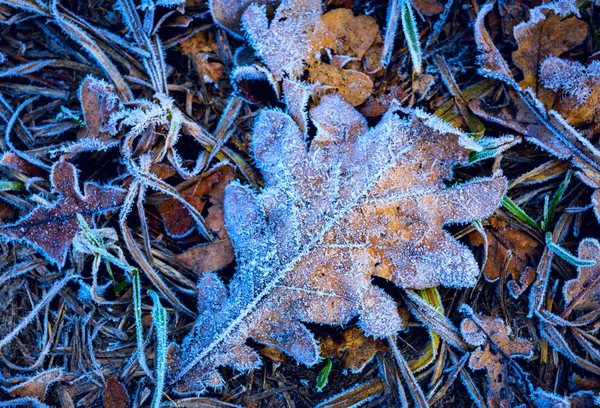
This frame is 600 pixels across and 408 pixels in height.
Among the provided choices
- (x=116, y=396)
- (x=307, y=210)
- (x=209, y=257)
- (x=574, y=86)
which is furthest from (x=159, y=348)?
(x=574, y=86)

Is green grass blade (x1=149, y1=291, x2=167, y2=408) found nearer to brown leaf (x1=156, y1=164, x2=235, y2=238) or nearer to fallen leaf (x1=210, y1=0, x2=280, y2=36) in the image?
brown leaf (x1=156, y1=164, x2=235, y2=238)

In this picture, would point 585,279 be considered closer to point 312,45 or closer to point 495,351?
point 495,351

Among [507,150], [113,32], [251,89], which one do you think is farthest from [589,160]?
[113,32]

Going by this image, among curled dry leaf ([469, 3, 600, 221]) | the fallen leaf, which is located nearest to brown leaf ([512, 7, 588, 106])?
curled dry leaf ([469, 3, 600, 221])

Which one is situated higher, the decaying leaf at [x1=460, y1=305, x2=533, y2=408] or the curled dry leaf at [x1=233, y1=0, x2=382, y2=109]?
the curled dry leaf at [x1=233, y1=0, x2=382, y2=109]

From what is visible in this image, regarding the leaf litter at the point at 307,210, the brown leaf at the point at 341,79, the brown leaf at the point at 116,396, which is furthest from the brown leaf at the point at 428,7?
the brown leaf at the point at 116,396

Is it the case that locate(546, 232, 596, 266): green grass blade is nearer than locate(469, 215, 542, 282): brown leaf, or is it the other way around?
locate(546, 232, 596, 266): green grass blade

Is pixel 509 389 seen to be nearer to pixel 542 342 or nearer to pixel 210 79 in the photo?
pixel 542 342

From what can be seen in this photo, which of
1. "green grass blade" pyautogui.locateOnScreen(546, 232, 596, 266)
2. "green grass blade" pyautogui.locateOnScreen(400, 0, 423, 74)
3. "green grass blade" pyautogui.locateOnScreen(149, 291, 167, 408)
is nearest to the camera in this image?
"green grass blade" pyautogui.locateOnScreen(149, 291, 167, 408)
